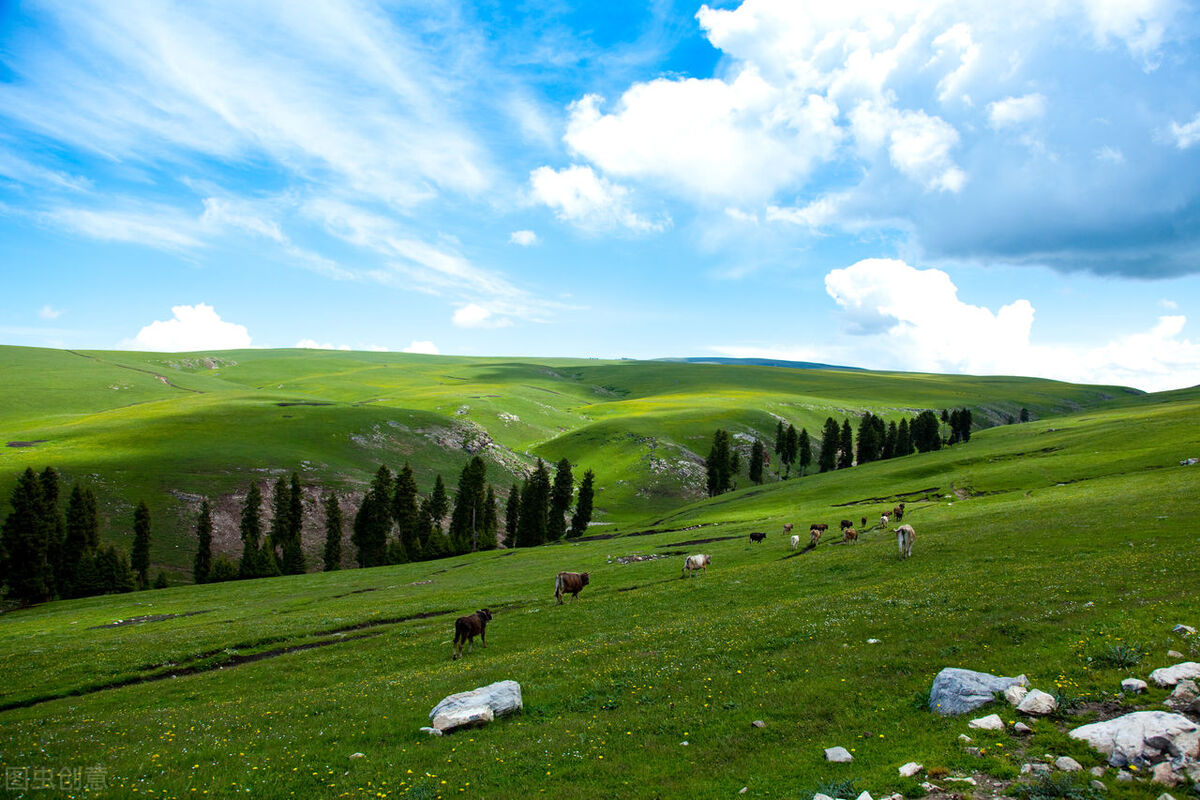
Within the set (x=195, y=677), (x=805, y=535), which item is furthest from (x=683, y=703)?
(x=805, y=535)

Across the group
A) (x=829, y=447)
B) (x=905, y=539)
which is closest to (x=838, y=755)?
(x=905, y=539)

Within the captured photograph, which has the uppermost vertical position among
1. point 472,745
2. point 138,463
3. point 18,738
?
point 472,745

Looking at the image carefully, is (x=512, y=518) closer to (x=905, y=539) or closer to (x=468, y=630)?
(x=905, y=539)

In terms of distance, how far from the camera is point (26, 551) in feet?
238

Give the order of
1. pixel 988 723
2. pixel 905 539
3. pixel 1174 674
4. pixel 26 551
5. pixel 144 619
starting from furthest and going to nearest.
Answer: pixel 26 551 < pixel 144 619 < pixel 905 539 < pixel 1174 674 < pixel 988 723

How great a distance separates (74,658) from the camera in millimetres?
31859

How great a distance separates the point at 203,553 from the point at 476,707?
98.0 m

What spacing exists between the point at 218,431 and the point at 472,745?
543 ft

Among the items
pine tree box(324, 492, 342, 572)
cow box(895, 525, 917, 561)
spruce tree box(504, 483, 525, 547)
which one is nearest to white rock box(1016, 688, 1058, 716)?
cow box(895, 525, 917, 561)

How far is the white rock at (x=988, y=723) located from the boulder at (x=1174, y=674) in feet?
12.3

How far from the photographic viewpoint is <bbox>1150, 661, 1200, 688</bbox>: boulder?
1188 centimetres

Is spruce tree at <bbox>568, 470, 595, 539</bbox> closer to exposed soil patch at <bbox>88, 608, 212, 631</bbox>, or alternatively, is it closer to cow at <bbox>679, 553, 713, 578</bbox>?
exposed soil patch at <bbox>88, 608, 212, 631</bbox>

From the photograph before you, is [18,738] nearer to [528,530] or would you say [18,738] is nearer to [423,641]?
[423,641]

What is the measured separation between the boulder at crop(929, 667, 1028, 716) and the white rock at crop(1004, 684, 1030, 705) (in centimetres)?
26
